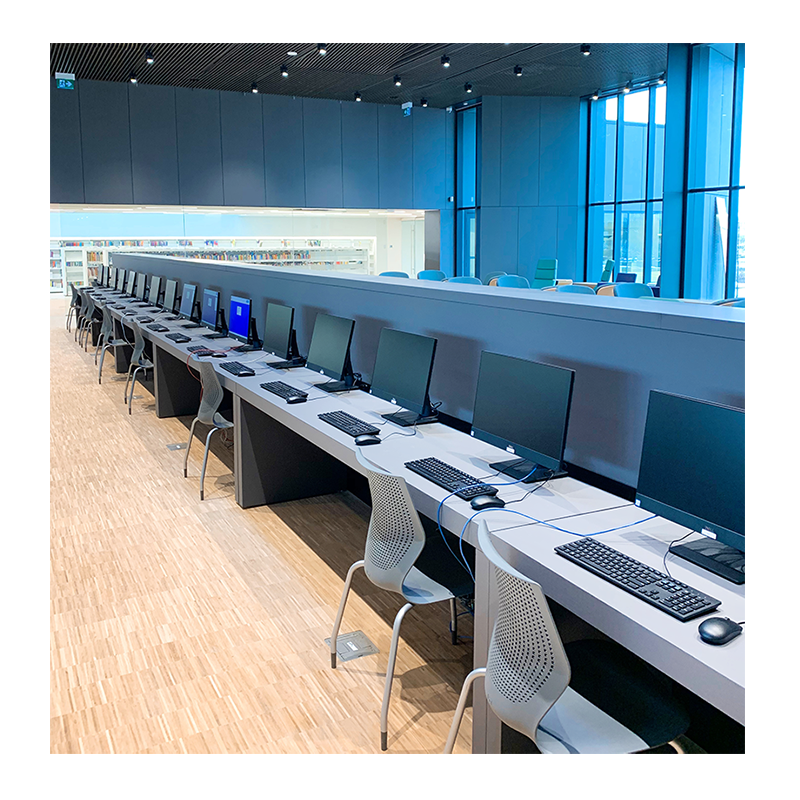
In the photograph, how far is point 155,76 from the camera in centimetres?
1135

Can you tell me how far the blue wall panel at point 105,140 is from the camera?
11.6m

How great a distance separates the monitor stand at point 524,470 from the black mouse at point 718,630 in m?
1.03

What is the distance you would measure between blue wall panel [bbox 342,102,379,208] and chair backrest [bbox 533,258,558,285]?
3383 millimetres

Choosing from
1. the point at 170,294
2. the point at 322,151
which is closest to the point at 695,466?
the point at 170,294

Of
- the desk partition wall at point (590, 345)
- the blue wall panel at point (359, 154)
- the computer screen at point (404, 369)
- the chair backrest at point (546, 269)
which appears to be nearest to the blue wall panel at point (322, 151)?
the blue wall panel at point (359, 154)

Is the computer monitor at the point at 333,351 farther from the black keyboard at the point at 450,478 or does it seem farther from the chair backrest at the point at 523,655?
the chair backrest at the point at 523,655

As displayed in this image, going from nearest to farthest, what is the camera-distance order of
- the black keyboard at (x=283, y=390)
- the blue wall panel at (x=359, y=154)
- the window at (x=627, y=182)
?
the black keyboard at (x=283, y=390) → the window at (x=627, y=182) → the blue wall panel at (x=359, y=154)

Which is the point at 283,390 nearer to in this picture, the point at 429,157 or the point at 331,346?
the point at 331,346

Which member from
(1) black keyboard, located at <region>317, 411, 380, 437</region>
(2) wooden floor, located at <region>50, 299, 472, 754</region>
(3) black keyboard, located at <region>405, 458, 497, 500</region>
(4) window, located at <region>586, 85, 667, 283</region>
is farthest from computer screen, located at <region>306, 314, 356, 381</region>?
(4) window, located at <region>586, 85, 667, 283</region>
